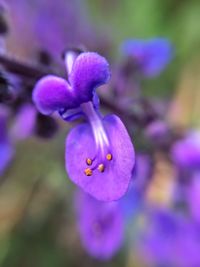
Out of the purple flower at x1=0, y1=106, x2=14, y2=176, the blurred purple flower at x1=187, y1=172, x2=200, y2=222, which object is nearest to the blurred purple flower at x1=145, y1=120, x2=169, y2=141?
the blurred purple flower at x1=187, y1=172, x2=200, y2=222

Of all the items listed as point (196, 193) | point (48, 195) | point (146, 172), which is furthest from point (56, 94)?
point (48, 195)

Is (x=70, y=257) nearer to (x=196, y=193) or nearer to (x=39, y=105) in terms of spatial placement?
(x=196, y=193)

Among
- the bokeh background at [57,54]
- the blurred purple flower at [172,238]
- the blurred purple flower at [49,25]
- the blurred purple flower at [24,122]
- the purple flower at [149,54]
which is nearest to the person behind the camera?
the blurred purple flower at [24,122]

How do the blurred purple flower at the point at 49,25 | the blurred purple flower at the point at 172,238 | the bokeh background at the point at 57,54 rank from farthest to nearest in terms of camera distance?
the blurred purple flower at the point at 49,25
the bokeh background at the point at 57,54
the blurred purple flower at the point at 172,238

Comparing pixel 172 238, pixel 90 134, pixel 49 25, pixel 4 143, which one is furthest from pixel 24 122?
pixel 49 25

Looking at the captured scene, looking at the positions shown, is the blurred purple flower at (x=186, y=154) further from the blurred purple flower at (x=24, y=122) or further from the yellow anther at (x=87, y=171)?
the yellow anther at (x=87, y=171)

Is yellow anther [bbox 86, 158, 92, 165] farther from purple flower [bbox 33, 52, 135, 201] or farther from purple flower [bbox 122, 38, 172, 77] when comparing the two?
purple flower [bbox 122, 38, 172, 77]

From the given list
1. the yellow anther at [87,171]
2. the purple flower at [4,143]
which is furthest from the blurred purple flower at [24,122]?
the yellow anther at [87,171]
